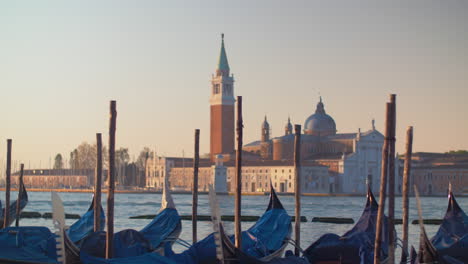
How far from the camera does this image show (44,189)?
86688mm

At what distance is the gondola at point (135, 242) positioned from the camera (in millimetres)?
11382

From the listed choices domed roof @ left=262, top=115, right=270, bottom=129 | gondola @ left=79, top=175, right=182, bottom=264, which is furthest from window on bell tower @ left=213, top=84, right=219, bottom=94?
gondola @ left=79, top=175, right=182, bottom=264

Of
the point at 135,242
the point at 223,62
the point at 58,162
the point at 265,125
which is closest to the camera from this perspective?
the point at 135,242

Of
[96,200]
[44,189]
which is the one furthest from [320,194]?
[96,200]

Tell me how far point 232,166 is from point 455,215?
60060 mm

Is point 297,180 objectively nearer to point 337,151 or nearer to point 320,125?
point 337,151

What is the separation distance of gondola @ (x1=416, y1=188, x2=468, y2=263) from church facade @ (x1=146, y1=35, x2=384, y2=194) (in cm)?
5529

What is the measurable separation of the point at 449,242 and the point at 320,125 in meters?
64.2

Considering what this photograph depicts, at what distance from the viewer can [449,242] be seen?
1290 centimetres

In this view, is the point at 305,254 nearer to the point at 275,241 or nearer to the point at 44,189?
the point at 275,241

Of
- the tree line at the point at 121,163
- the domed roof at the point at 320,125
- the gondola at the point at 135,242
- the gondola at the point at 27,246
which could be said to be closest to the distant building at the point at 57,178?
the tree line at the point at 121,163

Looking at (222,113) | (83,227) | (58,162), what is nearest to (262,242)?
(83,227)

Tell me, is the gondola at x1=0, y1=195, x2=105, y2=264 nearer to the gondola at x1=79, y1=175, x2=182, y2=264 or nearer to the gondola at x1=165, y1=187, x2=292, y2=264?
the gondola at x1=79, y1=175, x2=182, y2=264

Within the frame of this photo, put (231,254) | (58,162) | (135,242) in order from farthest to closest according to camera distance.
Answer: (58,162), (135,242), (231,254)
